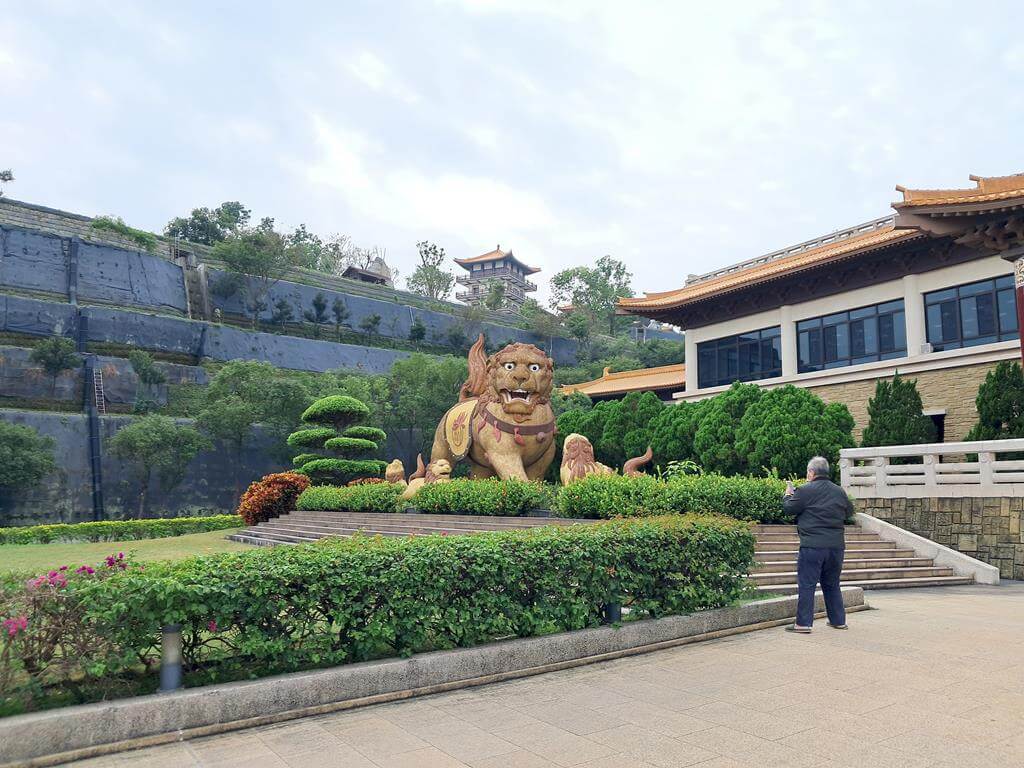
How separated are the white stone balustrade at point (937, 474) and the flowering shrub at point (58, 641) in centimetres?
1042

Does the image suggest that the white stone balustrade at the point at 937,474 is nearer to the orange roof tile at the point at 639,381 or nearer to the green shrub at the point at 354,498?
the green shrub at the point at 354,498

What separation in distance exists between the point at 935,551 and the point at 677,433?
787 centimetres

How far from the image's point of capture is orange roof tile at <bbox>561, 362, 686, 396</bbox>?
26.1m

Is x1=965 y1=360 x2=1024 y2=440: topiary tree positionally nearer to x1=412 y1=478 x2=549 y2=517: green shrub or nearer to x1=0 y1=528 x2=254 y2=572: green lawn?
x1=412 y1=478 x2=549 y2=517: green shrub

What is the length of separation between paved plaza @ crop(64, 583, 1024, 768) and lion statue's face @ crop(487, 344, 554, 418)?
8874 mm

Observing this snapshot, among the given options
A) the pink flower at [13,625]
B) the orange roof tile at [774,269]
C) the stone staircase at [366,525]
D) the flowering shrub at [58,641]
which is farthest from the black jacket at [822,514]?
the orange roof tile at [774,269]

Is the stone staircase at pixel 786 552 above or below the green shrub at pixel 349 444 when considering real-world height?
below

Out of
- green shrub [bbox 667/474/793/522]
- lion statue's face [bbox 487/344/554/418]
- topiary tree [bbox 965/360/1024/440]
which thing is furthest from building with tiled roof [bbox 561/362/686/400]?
green shrub [bbox 667/474/793/522]

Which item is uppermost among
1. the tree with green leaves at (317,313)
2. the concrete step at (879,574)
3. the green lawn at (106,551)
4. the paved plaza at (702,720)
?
the tree with green leaves at (317,313)

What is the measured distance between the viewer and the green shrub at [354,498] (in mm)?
15234

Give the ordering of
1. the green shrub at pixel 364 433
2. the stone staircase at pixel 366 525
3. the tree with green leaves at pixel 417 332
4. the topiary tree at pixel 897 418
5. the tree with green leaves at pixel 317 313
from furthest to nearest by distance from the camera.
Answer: the tree with green leaves at pixel 417 332
the tree with green leaves at pixel 317 313
the green shrub at pixel 364 433
the topiary tree at pixel 897 418
the stone staircase at pixel 366 525

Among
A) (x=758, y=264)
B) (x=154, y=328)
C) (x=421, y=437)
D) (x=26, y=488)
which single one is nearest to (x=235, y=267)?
(x=154, y=328)

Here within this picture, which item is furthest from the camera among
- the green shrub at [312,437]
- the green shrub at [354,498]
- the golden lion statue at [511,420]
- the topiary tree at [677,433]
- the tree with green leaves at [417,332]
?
the tree with green leaves at [417,332]

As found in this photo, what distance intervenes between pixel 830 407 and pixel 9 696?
46.3 ft
